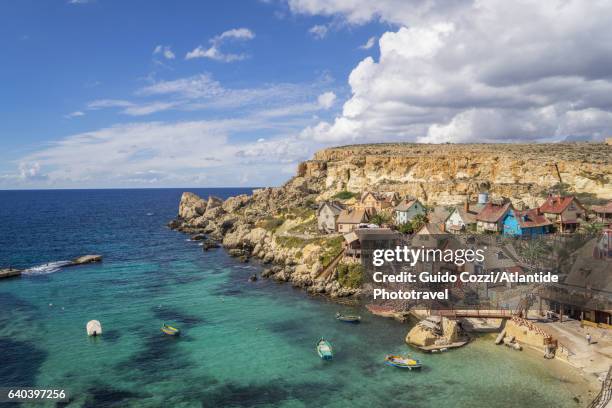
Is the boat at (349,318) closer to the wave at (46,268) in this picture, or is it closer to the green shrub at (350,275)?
the green shrub at (350,275)

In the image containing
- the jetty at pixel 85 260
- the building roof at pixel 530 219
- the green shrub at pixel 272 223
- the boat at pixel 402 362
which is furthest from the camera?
the green shrub at pixel 272 223

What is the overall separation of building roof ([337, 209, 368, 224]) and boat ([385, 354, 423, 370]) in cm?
3600

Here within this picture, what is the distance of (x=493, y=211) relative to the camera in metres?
61.8

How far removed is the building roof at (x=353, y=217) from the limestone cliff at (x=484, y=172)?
17.2m

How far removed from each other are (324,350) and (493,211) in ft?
128

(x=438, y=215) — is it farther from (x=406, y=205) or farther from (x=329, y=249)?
(x=329, y=249)

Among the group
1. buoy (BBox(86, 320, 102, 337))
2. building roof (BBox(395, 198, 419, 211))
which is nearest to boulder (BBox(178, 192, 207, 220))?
building roof (BBox(395, 198, 419, 211))

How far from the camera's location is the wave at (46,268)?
65688mm

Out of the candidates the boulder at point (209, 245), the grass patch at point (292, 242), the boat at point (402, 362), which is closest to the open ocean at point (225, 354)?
the boat at point (402, 362)

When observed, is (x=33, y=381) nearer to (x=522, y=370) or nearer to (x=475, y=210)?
(x=522, y=370)

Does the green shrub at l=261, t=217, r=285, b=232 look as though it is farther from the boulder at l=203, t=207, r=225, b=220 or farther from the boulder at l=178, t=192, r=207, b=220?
the boulder at l=178, t=192, r=207, b=220

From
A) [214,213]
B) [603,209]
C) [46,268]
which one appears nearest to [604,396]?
[603,209]

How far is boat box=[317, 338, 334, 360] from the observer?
117ft

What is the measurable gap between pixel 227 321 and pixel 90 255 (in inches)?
1821
